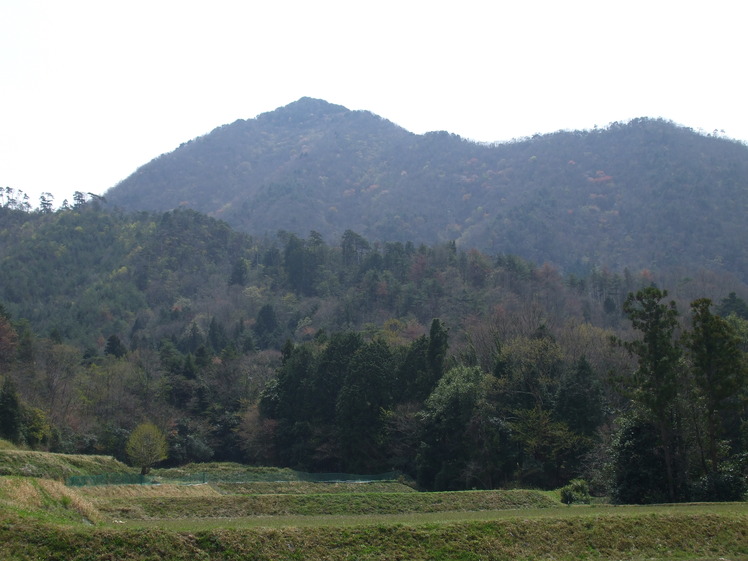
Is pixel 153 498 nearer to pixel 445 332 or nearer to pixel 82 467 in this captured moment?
pixel 82 467

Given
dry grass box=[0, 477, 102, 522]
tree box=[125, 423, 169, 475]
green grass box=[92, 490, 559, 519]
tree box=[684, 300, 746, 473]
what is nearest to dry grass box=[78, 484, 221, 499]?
green grass box=[92, 490, 559, 519]

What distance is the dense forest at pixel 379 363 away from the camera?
29.4 meters

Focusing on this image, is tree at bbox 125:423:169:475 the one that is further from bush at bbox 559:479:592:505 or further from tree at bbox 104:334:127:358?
tree at bbox 104:334:127:358

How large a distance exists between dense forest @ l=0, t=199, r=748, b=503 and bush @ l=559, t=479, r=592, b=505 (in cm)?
122

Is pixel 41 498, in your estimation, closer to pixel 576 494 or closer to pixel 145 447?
pixel 576 494

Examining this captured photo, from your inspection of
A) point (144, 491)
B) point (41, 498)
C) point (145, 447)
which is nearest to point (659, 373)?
point (144, 491)

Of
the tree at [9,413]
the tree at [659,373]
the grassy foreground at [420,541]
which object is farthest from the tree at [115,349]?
the grassy foreground at [420,541]

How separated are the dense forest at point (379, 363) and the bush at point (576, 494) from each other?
122 cm

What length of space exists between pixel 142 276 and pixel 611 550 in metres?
112

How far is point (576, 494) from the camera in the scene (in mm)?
32188

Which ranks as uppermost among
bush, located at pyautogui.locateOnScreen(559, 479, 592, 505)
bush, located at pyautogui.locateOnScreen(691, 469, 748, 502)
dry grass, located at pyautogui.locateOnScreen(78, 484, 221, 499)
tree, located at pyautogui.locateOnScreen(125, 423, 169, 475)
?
bush, located at pyautogui.locateOnScreen(691, 469, 748, 502)

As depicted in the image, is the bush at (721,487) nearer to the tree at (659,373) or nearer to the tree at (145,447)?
the tree at (659,373)

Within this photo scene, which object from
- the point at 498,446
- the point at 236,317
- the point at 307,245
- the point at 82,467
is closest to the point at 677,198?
the point at 307,245

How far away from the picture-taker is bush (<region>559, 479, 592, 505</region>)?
31.6 metres
